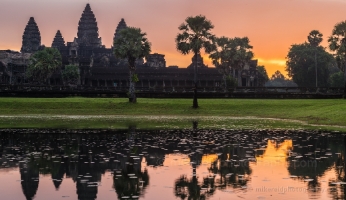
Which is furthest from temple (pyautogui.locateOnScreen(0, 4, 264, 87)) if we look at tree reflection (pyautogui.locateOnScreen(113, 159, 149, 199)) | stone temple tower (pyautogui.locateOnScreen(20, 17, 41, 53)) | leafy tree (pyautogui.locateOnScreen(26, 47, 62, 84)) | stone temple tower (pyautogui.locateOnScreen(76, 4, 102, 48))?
tree reflection (pyautogui.locateOnScreen(113, 159, 149, 199))

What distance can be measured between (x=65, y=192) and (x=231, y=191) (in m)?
4.64

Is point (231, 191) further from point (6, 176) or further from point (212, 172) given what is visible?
point (6, 176)

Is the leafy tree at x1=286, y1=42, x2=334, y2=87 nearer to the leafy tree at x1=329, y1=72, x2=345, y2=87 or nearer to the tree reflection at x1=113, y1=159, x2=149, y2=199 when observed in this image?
the leafy tree at x1=329, y1=72, x2=345, y2=87

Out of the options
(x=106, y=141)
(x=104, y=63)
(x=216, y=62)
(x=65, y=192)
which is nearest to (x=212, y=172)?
(x=65, y=192)

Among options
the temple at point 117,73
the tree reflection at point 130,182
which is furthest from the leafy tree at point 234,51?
the tree reflection at point 130,182

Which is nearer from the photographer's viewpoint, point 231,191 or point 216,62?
point 231,191

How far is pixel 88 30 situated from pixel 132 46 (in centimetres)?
11423

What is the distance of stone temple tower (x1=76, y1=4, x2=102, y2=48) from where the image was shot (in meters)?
189

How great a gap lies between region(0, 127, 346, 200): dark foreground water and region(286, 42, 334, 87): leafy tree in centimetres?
12703

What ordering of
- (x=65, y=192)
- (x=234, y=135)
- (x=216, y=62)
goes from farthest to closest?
(x=216, y=62), (x=234, y=135), (x=65, y=192)

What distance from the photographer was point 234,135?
36625 millimetres

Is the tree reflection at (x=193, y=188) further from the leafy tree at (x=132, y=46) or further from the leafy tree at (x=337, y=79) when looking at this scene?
the leafy tree at (x=337, y=79)

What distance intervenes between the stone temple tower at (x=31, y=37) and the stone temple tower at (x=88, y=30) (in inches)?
483

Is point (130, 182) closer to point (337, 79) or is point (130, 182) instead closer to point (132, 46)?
point (132, 46)
